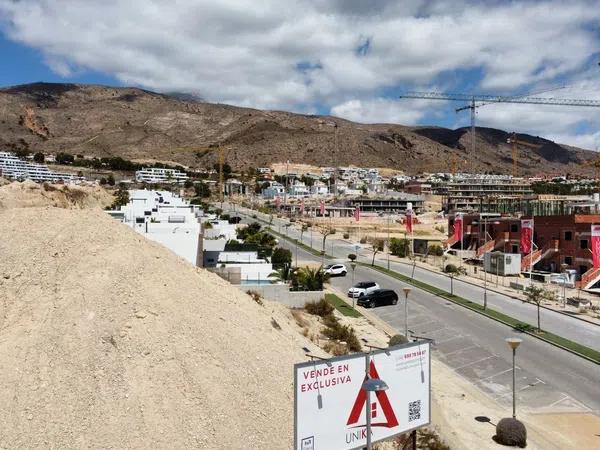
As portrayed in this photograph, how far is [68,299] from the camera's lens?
Result: 587 inches

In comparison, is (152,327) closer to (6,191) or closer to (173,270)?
(173,270)

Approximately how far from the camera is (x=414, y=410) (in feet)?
36.3

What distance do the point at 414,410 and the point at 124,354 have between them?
23.3ft

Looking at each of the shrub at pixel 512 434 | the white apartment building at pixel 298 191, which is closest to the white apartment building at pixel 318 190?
the white apartment building at pixel 298 191

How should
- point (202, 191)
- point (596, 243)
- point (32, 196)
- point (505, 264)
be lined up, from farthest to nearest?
point (202, 191) → point (505, 264) → point (32, 196) → point (596, 243)

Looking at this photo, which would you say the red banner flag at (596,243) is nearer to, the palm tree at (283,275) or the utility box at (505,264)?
the utility box at (505,264)

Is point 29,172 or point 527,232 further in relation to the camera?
point 29,172

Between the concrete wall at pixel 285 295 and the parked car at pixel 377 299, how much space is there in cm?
506

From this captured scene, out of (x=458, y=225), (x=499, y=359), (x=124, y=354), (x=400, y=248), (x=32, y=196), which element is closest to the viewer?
(x=124, y=354)

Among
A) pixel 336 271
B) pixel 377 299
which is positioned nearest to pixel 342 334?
pixel 377 299

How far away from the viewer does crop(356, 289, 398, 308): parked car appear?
36.6 m

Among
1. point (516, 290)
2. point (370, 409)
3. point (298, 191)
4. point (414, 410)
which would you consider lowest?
point (516, 290)

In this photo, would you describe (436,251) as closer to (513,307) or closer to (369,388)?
(513,307)

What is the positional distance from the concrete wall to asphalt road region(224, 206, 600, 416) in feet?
15.6
